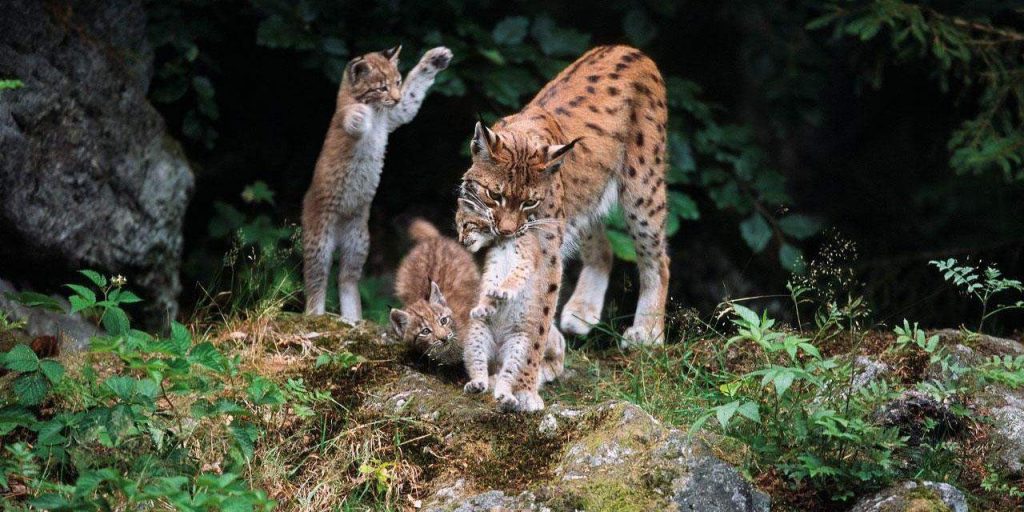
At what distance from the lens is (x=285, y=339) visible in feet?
20.8

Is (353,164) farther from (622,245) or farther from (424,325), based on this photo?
(622,245)

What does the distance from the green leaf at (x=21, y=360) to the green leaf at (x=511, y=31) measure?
4314mm

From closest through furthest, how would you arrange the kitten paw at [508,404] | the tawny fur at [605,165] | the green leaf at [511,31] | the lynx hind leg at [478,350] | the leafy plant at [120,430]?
1. the leafy plant at [120,430]
2. the kitten paw at [508,404]
3. the lynx hind leg at [478,350]
4. the tawny fur at [605,165]
5. the green leaf at [511,31]

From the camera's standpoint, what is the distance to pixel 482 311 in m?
5.57

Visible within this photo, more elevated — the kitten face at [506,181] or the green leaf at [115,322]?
the kitten face at [506,181]

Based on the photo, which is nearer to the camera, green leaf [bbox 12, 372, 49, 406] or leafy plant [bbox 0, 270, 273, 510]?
leafy plant [bbox 0, 270, 273, 510]

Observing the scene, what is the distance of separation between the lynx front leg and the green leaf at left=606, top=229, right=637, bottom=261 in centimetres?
162

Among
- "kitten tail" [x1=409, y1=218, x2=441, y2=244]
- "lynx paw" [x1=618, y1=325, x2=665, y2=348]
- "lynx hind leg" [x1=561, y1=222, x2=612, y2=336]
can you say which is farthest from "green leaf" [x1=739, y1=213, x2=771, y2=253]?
"kitten tail" [x1=409, y1=218, x2=441, y2=244]

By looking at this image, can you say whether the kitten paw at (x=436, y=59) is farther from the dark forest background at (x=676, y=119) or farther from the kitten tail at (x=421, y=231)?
the kitten tail at (x=421, y=231)

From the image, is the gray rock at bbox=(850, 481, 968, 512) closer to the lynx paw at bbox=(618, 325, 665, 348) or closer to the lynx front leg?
the lynx paw at bbox=(618, 325, 665, 348)

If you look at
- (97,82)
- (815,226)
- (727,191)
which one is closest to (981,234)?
(815,226)

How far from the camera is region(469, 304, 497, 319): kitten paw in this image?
18.2 ft

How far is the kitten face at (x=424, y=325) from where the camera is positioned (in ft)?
20.2

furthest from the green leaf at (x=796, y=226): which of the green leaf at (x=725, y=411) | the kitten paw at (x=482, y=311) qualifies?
the green leaf at (x=725, y=411)
